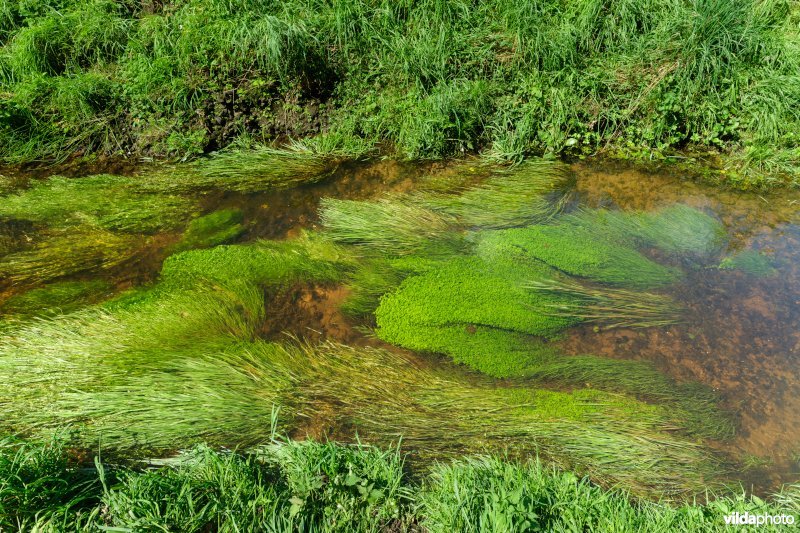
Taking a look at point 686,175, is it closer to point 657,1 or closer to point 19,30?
point 657,1

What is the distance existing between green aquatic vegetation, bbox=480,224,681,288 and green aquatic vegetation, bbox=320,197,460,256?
1.09 feet

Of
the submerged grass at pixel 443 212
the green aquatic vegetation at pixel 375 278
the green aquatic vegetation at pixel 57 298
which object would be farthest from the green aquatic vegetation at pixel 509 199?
the green aquatic vegetation at pixel 57 298

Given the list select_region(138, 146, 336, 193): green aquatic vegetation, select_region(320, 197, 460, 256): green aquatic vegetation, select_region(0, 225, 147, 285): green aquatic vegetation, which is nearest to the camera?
select_region(0, 225, 147, 285): green aquatic vegetation

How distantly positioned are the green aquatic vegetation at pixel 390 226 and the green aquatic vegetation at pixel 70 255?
4.38 ft

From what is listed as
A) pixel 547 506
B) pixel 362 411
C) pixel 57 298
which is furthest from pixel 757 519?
pixel 57 298

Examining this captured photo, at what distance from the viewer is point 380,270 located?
368 centimetres

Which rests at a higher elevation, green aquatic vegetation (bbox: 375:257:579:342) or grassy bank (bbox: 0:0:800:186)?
grassy bank (bbox: 0:0:800:186)

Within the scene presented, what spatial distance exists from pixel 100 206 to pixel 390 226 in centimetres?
214

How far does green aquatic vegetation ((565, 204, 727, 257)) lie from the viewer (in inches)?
154

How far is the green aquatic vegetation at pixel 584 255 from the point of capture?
3.61m

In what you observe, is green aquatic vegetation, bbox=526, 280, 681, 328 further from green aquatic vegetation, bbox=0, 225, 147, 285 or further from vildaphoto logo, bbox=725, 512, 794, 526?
green aquatic vegetation, bbox=0, 225, 147, 285

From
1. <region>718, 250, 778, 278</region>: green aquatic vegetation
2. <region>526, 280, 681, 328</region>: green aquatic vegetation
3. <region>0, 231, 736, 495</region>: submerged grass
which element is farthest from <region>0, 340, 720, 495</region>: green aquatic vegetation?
<region>718, 250, 778, 278</region>: green aquatic vegetation

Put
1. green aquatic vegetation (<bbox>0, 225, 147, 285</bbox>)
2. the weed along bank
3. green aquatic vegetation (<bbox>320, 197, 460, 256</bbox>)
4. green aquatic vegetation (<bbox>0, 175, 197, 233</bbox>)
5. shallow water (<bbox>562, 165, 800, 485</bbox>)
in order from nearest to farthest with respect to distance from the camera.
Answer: the weed along bank
shallow water (<bbox>562, 165, 800, 485</bbox>)
green aquatic vegetation (<bbox>0, 225, 147, 285</bbox>)
green aquatic vegetation (<bbox>320, 197, 460, 256</bbox>)
green aquatic vegetation (<bbox>0, 175, 197, 233</bbox>)

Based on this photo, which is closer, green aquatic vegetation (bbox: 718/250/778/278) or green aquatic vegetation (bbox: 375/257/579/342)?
green aquatic vegetation (bbox: 375/257/579/342)
